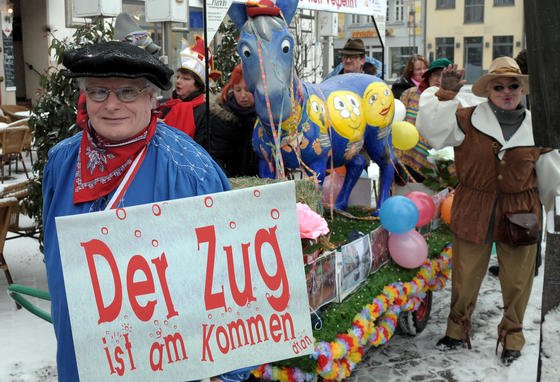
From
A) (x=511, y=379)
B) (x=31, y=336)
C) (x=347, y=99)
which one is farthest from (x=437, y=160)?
(x=31, y=336)

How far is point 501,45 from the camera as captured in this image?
34.3m

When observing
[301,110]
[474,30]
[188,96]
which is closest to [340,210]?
[301,110]

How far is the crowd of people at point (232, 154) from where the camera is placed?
2.08 m

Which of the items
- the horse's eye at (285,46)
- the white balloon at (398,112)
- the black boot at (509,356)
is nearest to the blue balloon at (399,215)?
the black boot at (509,356)

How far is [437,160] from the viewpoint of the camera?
601 cm

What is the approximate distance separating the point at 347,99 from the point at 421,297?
4.96ft

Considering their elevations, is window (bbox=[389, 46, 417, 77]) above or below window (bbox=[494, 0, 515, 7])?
below

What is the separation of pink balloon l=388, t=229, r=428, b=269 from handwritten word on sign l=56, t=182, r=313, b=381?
7.86ft

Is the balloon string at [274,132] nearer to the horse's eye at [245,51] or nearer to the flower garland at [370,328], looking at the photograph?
the horse's eye at [245,51]

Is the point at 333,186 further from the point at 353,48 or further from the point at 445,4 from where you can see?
the point at 445,4

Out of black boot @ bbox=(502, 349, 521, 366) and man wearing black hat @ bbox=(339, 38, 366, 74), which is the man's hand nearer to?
black boot @ bbox=(502, 349, 521, 366)

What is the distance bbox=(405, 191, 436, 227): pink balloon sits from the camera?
4.71 metres

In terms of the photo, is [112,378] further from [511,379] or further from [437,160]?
[437,160]

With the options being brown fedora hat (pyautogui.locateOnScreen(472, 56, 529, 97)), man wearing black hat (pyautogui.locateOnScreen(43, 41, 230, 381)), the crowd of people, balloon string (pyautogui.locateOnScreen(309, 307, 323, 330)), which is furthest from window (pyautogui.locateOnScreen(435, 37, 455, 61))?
man wearing black hat (pyautogui.locateOnScreen(43, 41, 230, 381))
